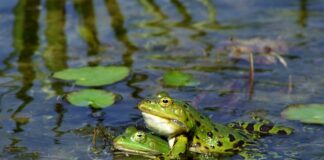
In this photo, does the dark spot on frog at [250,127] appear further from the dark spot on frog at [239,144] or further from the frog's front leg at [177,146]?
the frog's front leg at [177,146]

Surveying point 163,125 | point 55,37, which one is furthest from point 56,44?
point 163,125

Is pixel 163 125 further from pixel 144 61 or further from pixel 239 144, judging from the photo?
pixel 144 61

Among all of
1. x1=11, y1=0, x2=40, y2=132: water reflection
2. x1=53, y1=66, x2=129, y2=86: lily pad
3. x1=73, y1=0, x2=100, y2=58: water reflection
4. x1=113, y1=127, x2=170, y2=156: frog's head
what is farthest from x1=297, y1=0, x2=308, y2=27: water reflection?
x1=113, y1=127, x2=170, y2=156: frog's head

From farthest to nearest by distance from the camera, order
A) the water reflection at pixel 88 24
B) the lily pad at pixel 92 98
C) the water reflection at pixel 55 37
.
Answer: the water reflection at pixel 88 24, the water reflection at pixel 55 37, the lily pad at pixel 92 98

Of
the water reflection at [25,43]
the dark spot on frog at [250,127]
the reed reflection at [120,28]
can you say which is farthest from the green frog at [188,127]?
the reed reflection at [120,28]

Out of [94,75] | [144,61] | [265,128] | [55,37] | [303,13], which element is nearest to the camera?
[265,128]

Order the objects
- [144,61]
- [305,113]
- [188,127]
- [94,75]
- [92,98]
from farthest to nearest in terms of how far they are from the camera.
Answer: [144,61], [94,75], [92,98], [305,113], [188,127]

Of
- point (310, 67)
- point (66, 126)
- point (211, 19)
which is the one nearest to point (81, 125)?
point (66, 126)
